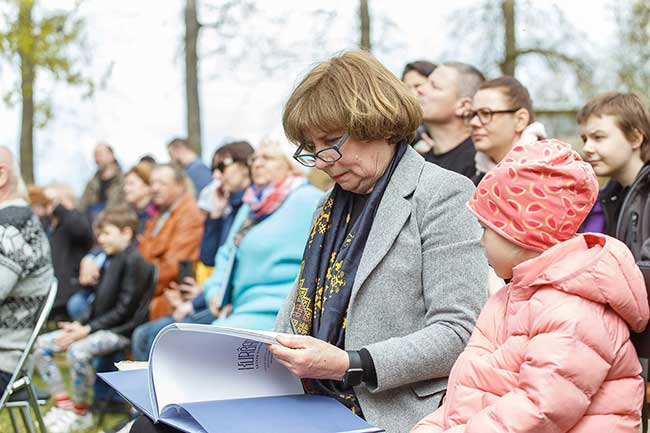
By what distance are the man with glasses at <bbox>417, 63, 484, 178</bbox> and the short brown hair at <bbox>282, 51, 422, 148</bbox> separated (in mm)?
1822

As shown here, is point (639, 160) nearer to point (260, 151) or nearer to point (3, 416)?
point (260, 151)

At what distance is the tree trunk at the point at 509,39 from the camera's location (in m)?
10.9

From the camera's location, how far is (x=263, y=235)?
4.12 meters

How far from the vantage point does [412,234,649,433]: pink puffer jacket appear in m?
1.63

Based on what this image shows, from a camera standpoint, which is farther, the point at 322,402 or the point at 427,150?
the point at 427,150

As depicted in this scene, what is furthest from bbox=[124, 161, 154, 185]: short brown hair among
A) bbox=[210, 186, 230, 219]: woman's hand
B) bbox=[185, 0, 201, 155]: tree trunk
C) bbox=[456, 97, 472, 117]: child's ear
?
bbox=[185, 0, 201, 155]: tree trunk

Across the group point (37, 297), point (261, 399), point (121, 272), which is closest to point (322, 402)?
point (261, 399)

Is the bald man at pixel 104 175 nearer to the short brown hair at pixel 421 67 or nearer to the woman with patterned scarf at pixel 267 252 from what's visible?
the woman with patterned scarf at pixel 267 252

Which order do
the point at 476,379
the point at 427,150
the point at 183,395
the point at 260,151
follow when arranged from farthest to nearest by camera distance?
the point at 260,151 → the point at 427,150 → the point at 183,395 → the point at 476,379

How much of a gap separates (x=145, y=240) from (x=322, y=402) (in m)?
4.63

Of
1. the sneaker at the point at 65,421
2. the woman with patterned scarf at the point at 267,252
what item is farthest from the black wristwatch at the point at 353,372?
the sneaker at the point at 65,421

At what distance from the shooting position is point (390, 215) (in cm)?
234

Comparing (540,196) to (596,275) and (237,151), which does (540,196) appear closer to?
(596,275)

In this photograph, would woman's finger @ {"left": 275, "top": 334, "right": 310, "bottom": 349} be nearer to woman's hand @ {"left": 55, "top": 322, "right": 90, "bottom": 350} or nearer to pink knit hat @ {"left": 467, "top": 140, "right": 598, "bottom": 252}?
pink knit hat @ {"left": 467, "top": 140, "right": 598, "bottom": 252}
